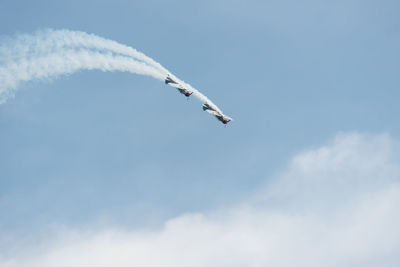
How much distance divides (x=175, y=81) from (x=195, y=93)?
21.7 ft

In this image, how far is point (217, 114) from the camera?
15250 centimetres

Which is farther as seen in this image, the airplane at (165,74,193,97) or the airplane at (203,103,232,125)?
the airplane at (203,103,232,125)

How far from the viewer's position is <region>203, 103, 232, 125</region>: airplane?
151750 millimetres

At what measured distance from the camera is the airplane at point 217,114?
151750mm

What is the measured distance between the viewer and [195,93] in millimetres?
147750

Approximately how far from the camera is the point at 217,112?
6014 inches

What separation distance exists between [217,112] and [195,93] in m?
9.13

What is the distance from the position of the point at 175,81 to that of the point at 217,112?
15.7m

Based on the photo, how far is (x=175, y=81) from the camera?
14475 cm

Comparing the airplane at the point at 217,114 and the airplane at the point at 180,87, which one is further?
the airplane at the point at 217,114

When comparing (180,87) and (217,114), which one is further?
(217,114)
